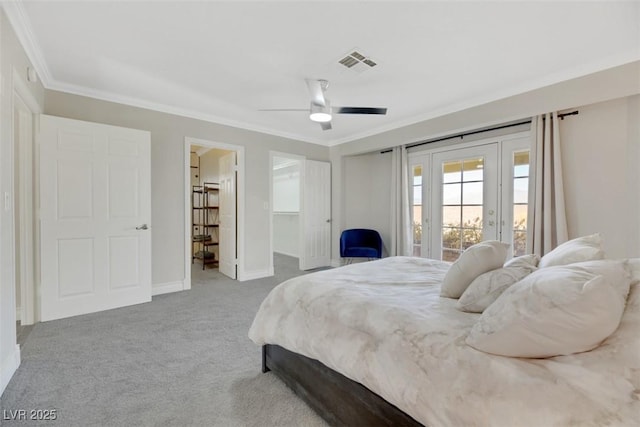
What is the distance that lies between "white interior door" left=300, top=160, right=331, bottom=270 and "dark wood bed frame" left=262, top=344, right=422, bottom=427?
339cm

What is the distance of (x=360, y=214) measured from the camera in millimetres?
5535

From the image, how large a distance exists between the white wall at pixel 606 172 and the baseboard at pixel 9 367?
15.9ft

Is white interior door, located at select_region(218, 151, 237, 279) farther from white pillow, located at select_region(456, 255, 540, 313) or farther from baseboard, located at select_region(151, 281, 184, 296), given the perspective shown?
white pillow, located at select_region(456, 255, 540, 313)

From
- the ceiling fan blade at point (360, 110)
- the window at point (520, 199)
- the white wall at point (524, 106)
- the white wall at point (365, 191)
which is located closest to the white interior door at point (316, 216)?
the white wall at point (365, 191)

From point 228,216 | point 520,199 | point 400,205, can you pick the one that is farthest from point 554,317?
point 228,216

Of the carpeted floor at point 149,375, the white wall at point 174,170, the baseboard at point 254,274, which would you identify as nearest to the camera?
the carpeted floor at point 149,375

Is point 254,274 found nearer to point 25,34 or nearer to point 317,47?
point 317,47

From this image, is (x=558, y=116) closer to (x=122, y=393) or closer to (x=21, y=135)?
(x=122, y=393)

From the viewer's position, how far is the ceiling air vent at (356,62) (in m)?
2.49

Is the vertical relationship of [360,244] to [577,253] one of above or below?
below

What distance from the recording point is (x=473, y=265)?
1520 millimetres

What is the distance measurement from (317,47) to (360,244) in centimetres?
344

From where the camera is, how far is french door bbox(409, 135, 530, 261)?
3.57 metres

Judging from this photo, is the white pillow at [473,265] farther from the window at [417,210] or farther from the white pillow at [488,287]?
the window at [417,210]
